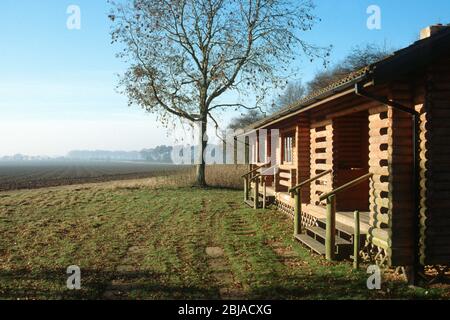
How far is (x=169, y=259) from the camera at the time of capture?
872 centimetres

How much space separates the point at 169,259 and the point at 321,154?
5659 mm

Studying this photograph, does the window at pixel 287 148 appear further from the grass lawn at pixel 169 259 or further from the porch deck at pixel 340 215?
the grass lawn at pixel 169 259

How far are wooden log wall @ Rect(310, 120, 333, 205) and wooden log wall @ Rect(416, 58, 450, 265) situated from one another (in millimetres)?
4497

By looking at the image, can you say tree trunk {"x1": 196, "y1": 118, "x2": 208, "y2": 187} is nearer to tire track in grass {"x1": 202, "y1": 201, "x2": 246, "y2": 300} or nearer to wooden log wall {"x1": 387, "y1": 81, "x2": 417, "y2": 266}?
tire track in grass {"x1": 202, "y1": 201, "x2": 246, "y2": 300}

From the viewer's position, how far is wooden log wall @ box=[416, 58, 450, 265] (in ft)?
22.3

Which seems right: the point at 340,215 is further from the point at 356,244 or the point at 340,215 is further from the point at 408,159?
the point at 408,159

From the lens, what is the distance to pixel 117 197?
21.8 metres

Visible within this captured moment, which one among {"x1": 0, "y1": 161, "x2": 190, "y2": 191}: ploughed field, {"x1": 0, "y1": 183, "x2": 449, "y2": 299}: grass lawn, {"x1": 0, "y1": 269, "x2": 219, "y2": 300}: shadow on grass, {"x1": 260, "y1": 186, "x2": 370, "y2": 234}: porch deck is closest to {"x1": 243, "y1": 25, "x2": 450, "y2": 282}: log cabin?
{"x1": 260, "y1": 186, "x2": 370, "y2": 234}: porch deck

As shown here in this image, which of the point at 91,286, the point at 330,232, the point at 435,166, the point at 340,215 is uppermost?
the point at 435,166

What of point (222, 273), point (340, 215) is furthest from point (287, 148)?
point (222, 273)

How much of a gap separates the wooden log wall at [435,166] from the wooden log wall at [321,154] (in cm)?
450

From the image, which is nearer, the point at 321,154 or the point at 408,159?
the point at 408,159

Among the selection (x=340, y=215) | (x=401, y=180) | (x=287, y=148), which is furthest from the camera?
(x=287, y=148)
